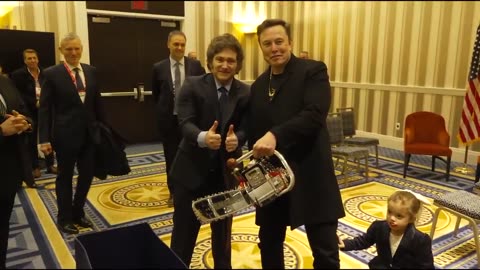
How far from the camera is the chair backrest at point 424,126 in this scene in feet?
15.2

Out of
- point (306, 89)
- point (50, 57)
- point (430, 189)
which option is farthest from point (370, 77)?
point (306, 89)

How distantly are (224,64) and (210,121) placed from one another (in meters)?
0.24

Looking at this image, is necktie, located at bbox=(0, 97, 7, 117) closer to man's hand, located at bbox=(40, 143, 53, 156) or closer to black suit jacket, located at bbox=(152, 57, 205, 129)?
man's hand, located at bbox=(40, 143, 53, 156)

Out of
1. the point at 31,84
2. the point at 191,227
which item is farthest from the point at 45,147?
the point at 31,84

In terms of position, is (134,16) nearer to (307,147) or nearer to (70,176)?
(70,176)

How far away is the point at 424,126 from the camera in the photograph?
470 cm

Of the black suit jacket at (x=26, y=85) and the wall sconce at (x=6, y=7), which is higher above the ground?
the wall sconce at (x=6, y=7)

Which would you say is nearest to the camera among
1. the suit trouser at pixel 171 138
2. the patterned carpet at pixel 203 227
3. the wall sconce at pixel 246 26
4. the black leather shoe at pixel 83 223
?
the patterned carpet at pixel 203 227

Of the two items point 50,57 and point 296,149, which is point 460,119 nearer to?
point 296,149

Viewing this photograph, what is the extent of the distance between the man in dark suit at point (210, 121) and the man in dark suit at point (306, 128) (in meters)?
0.12

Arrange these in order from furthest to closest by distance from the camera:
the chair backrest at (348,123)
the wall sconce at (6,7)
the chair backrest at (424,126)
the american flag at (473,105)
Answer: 1. the chair backrest at (348,123)
2. the wall sconce at (6,7)
3. the chair backrest at (424,126)
4. the american flag at (473,105)

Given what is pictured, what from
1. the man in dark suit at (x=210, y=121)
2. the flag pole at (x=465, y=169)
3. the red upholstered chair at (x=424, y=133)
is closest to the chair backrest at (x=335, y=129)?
the red upholstered chair at (x=424, y=133)

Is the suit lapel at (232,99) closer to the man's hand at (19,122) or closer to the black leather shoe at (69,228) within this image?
the man's hand at (19,122)

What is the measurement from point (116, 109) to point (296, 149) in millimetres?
4989
